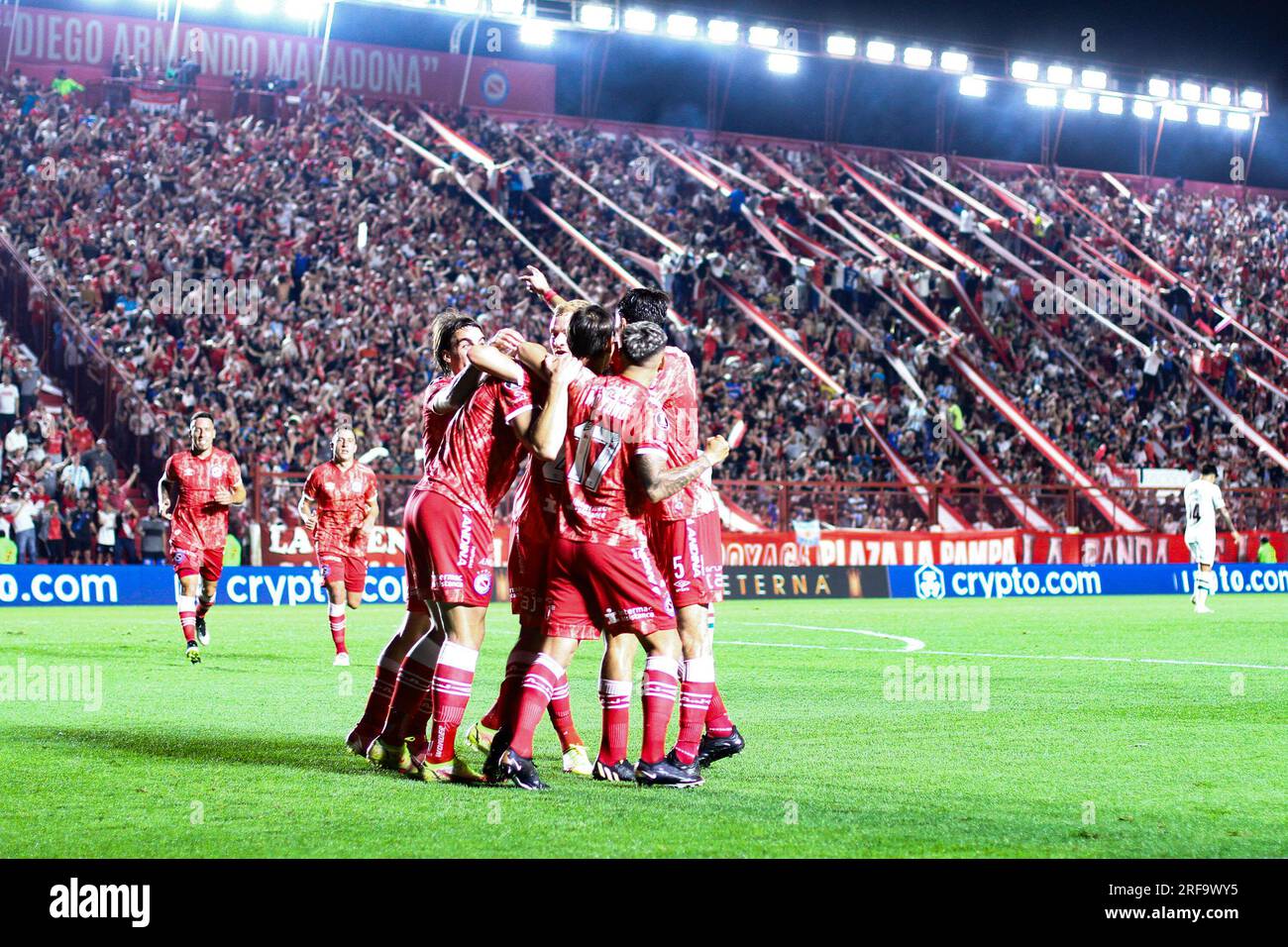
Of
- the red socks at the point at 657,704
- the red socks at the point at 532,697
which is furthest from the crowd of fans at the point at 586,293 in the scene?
the red socks at the point at 657,704

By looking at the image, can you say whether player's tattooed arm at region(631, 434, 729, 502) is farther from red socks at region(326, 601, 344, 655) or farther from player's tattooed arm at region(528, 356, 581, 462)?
red socks at region(326, 601, 344, 655)

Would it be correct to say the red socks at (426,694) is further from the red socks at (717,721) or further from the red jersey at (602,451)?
the red socks at (717,721)

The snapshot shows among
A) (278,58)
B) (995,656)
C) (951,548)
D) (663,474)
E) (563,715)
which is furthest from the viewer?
(278,58)

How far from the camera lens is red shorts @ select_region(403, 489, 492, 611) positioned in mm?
7664

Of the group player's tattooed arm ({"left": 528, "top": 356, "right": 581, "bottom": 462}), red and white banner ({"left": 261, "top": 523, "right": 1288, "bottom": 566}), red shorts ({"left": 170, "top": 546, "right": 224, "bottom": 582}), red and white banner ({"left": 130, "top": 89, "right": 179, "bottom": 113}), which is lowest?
red and white banner ({"left": 261, "top": 523, "right": 1288, "bottom": 566})

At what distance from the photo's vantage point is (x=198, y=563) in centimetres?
1727

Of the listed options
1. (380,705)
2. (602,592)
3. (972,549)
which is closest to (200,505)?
(380,705)

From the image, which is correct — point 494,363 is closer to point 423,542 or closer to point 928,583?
point 423,542

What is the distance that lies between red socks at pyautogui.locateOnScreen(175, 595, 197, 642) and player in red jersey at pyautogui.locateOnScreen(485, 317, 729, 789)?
918 cm

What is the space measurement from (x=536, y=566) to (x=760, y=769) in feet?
5.62

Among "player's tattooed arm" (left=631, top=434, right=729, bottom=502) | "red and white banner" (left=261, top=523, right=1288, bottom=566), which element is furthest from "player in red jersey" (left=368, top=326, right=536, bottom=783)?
"red and white banner" (left=261, top=523, right=1288, bottom=566)

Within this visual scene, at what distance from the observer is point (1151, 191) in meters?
53.1
